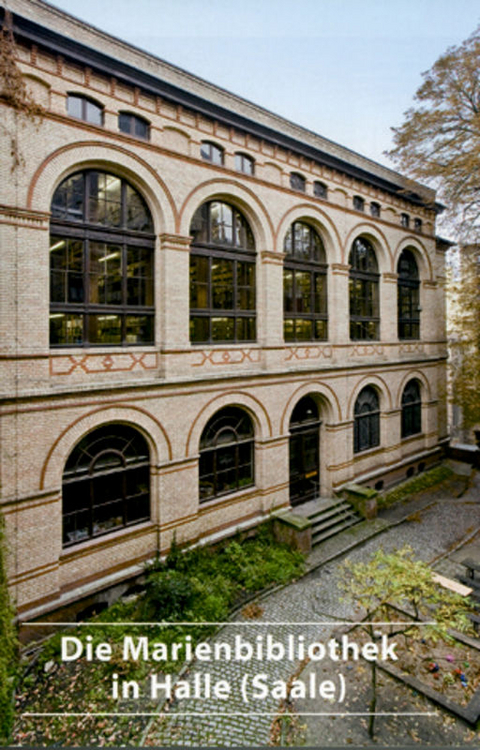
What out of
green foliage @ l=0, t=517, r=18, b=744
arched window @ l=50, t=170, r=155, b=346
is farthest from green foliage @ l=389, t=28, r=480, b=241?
green foliage @ l=0, t=517, r=18, b=744

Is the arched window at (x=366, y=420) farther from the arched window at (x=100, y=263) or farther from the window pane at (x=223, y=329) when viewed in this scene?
the arched window at (x=100, y=263)

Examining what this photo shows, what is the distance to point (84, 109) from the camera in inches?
353

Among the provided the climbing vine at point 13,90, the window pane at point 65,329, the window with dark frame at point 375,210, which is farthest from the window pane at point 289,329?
the climbing vine at point 13,90

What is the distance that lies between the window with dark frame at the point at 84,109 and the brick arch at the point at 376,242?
918cm

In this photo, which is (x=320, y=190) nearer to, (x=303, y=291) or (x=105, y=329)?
(x=303, y=291)

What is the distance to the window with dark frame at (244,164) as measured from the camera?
39.1 feet

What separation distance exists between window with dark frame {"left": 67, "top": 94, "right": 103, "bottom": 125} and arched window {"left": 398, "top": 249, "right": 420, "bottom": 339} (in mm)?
13463

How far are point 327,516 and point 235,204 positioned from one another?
9.95 m

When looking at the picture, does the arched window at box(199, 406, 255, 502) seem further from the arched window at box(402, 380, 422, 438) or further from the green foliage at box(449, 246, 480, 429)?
the green foliage at box(449, 246, 480, 429)

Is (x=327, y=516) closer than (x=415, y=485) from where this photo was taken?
Yes

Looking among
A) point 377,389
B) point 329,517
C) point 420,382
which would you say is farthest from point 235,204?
point 420,382

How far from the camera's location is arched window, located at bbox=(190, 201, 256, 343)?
11.2 metres

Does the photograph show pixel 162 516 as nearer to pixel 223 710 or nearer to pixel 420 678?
pixel 223 710

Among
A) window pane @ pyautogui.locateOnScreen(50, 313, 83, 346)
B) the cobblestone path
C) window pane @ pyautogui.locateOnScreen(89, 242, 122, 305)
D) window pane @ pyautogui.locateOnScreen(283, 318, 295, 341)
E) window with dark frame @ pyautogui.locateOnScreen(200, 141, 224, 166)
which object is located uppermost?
window with dark frame @ pyautogui.locateOnScreen(200, 141, 224, 166)
